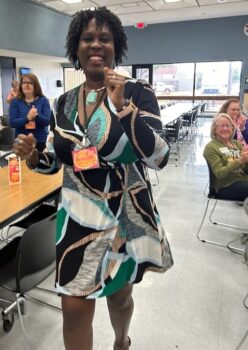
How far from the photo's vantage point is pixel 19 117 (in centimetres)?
338

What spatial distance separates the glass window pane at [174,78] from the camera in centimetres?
1117

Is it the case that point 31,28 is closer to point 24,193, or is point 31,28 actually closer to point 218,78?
point 218,78

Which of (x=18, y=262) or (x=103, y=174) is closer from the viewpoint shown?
(x=103, y=174)

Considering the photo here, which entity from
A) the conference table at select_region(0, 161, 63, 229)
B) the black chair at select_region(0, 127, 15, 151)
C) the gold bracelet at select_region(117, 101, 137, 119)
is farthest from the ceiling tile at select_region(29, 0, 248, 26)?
the gold bracelet at select_region(117, 101, 137, 119)

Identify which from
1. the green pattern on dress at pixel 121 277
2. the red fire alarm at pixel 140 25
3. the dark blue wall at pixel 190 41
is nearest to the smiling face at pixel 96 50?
the green pattern on dress at pixel 121 277

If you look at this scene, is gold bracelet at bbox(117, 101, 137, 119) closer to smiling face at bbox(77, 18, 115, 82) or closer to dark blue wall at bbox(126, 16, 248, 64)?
smiling face at bbox(77, 18, 115, 82)

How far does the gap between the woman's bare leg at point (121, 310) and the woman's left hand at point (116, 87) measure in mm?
701

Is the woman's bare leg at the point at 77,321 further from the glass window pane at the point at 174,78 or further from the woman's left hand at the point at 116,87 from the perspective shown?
the glass window pane at the point at 174,78

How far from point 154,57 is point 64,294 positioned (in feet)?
36.1

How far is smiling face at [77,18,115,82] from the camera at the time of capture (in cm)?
114

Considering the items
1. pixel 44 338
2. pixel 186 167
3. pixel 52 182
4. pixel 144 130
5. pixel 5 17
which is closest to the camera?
pixel 144 130

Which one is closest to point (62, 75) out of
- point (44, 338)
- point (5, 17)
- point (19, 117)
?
point (5, 17)

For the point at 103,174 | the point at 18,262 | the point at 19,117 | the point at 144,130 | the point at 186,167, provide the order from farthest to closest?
the point at 186,167 → the point at 19,117 → the point at 18,262 → the point at 103,174 → the point at 144,130

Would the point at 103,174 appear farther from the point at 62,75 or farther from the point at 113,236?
the point at 62,75
